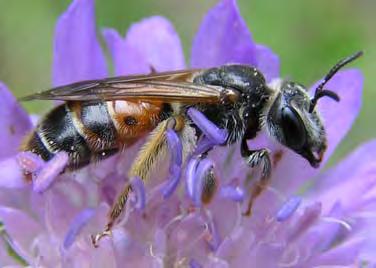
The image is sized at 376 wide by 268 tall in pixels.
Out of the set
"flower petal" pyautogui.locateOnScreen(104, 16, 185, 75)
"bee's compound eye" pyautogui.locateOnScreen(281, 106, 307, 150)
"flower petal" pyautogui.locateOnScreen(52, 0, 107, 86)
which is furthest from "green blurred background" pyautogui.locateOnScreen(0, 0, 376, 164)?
"bee's compound eye" pyautogui.locateOnScreen(281, 106, 307, 150)

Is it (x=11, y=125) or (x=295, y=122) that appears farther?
(x=11, y=125)

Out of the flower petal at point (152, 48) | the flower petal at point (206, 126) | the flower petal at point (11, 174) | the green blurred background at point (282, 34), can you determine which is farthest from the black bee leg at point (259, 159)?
the green blurred background at point (282, 34)

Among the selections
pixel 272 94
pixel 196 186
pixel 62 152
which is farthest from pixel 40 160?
pixel 272 94

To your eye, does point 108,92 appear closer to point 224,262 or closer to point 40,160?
point 40,160

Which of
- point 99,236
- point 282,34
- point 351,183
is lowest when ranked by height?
point 282,34

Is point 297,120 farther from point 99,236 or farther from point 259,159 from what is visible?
point 99,236

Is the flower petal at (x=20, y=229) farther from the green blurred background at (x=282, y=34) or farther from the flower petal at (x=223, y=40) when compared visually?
the green blurred background at (x=282, y=34)

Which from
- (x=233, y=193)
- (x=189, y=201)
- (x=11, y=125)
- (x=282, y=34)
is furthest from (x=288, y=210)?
(x=282, y=34)

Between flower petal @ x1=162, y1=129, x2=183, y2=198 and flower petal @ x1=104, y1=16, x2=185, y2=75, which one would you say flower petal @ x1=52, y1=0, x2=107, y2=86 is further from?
flower petal @ x1=162, y1=129, x2=183, y2=198
